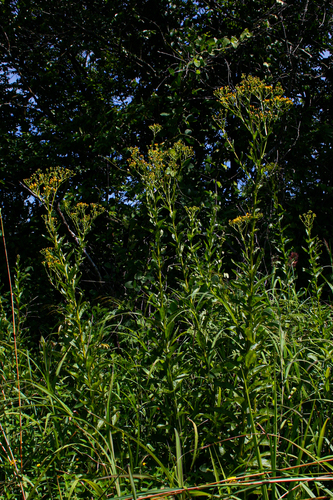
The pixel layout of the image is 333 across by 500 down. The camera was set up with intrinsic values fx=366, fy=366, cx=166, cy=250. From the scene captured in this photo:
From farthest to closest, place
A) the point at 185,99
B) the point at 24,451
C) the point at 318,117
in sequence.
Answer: the point at 318,117, the point at 185,99, the point at 24,451

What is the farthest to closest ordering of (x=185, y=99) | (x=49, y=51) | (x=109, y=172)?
(x=49, y=51)
(x=109, y=172)
(x=185, y=99)

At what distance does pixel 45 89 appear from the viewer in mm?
4910

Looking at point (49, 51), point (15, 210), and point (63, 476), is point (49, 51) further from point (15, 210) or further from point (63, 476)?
→ point (63, 476)

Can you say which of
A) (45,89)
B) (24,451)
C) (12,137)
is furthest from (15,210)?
(24,451)

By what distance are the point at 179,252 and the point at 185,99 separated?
2.56m

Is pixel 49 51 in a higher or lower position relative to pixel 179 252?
higher

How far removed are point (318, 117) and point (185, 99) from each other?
1.74 metres

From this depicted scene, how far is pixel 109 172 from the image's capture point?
13.4 feet

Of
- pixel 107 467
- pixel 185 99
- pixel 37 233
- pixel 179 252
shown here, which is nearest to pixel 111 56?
pixel 185 99

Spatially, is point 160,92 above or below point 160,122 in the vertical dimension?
above

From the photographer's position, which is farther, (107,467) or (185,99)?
(185,99)

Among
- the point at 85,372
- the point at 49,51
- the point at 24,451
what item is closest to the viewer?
the point at 85,372

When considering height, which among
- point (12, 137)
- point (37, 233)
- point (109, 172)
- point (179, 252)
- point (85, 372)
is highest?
point (12, 137)

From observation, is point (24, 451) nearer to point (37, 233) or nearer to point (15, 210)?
point (37, 233)
